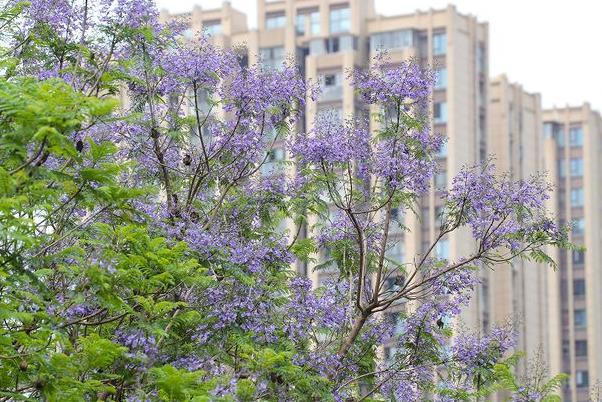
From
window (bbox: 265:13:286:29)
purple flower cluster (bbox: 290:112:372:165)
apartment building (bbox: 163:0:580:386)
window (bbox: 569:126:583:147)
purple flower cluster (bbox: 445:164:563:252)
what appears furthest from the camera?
window (bbox: 569:126:583:147)

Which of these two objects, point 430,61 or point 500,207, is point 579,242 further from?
point 500,207

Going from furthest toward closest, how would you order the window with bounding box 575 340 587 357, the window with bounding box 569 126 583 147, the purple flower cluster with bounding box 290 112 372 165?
the window with bounding box 569 126 583 147, the window with bounding box 575 340 587 357, the purple flower cluster with bounding box 290 112 372 165

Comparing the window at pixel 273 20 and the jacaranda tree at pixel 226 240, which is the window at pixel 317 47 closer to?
the window at pixel 273 20

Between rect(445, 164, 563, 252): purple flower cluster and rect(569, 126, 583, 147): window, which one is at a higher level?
rect(569, 126, 583, 147): window

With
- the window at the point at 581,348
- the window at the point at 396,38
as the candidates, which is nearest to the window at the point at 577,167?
the window at the point at 581,348

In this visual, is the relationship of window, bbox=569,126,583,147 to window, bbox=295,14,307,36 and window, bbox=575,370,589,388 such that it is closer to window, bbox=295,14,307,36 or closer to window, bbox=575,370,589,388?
window, bbox=575,370,589,388

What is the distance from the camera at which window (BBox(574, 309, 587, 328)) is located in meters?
101

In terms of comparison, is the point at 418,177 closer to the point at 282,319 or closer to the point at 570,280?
the point at 282,319

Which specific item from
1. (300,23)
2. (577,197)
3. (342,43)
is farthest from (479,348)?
(577,197)

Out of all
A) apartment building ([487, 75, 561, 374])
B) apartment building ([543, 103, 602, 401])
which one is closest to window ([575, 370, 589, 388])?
apartment building ([543, 103, 602, 401])

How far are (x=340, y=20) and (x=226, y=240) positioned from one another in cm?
6560

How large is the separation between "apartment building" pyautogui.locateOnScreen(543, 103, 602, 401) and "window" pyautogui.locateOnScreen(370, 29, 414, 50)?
23.0 metres

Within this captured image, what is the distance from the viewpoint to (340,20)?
81.4m

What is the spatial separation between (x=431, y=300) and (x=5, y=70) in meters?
5.88
